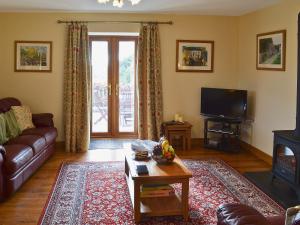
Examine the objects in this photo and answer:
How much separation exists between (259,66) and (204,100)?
3.75 ft

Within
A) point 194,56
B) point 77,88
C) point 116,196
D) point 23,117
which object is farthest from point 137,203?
point 194,56

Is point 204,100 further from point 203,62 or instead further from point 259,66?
point 259,66

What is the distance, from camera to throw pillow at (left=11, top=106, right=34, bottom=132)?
520cm

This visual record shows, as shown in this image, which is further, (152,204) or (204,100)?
(204,100)

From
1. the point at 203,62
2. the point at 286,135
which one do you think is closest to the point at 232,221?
the point at 286,135

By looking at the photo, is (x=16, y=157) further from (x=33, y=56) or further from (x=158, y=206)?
(x=33, y=56)

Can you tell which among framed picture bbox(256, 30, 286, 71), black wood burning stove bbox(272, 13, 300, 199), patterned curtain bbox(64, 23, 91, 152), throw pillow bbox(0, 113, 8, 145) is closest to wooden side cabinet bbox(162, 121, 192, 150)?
patterned curtain bbox(64, 23, 91, 152)

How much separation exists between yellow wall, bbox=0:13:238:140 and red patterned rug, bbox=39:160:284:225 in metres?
1.53

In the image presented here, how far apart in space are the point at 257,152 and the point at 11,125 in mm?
3811

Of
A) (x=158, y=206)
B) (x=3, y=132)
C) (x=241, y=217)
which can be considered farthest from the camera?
(x=3, y=132)

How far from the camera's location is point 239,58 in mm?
6328

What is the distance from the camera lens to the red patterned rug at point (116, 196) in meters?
3.31

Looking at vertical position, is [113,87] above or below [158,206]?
above

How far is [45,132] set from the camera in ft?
16.7
